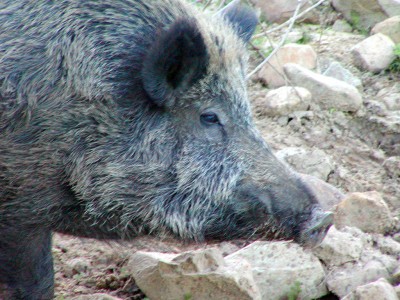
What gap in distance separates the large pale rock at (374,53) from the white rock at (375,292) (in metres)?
3.79

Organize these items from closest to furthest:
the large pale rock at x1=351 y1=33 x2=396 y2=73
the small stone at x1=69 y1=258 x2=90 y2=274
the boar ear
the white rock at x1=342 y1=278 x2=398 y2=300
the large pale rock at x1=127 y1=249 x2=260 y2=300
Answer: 1. the white rock at x1=342 y1=278 x2=398 y2=300
2. the large pale rock at x1=127 y1=249 x2=260 y2=300
3. the boar ear
4. the small stone at x1=69 y1=258 x2=90 y2=274
5. the large pale rock at x1=351 y1=33 x2=396 y2=73

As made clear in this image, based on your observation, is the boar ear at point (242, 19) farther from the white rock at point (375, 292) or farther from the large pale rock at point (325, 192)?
the white rock at point (375, 292)

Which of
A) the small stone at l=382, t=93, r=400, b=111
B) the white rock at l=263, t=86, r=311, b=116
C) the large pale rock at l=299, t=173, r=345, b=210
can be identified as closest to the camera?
the large pale rock at l=299, t=173, r=345, b=210

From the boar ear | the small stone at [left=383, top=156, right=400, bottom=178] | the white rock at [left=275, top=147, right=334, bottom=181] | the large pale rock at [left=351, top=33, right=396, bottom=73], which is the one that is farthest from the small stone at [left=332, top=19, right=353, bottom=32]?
the boar ear

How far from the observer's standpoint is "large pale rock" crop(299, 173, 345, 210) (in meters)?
5.57

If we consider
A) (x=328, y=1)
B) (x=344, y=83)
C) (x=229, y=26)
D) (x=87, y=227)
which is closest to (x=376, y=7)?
(x=328, y=1)

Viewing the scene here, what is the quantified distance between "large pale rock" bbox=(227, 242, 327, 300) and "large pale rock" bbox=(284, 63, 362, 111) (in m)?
2.34

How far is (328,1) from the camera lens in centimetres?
902

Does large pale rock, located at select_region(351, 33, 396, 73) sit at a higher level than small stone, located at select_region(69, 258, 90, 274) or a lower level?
higher

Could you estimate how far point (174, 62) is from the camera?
14.0 feet

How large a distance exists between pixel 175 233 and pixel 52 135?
896mm

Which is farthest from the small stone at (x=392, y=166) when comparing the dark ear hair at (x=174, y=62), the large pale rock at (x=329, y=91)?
the dark ear hair at (x=174, y=62)

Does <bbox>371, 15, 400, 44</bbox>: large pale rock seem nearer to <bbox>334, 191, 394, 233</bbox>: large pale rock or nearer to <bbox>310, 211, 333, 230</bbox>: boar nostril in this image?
<bbox>334, 191, 394, 233</bbox>: large pale rock

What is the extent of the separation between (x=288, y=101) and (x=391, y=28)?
1.99m
